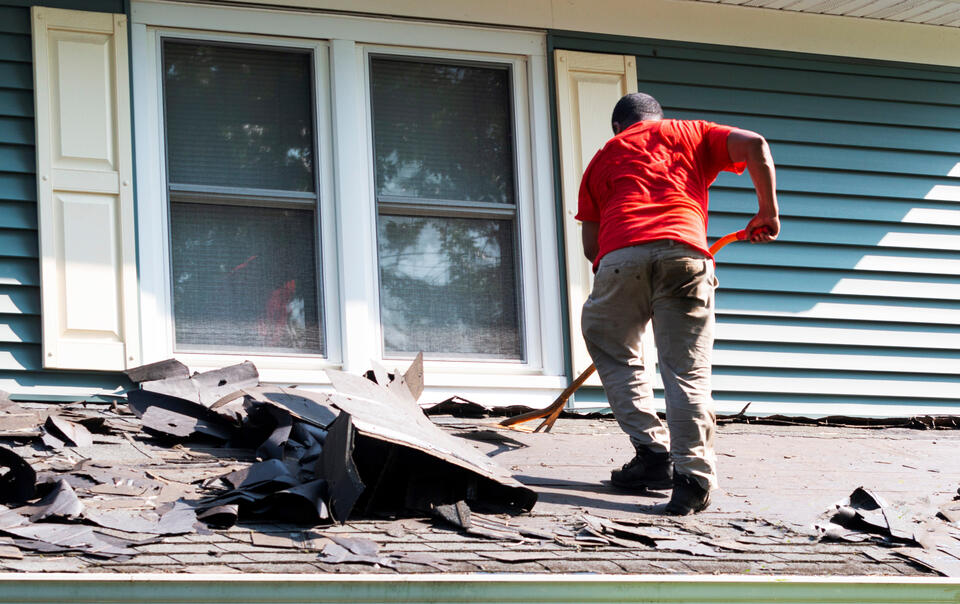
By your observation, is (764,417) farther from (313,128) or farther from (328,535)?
(328,535)

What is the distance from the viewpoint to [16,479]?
327 cm

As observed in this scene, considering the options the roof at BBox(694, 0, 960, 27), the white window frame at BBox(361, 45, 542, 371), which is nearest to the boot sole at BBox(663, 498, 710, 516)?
the white window frame at BBox(361, 45, 542, 371)

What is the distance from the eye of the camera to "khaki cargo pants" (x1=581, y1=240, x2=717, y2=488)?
12.2ft

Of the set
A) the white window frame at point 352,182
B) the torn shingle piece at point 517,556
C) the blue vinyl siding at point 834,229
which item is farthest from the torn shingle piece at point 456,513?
the blue vinyl siding at point 834,229

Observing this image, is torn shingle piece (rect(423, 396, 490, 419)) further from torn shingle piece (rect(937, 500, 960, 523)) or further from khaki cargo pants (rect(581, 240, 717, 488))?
torn shingle piece (rect(937, 500, 960, 523))

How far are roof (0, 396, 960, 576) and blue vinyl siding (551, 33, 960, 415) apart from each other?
1216 millimetres

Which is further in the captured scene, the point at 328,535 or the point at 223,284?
the point at 223,284

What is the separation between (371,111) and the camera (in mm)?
5785

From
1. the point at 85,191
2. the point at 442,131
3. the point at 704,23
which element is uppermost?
the point at 704,23

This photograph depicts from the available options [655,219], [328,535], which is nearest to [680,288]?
[655,219]

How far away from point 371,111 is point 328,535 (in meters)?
3.20

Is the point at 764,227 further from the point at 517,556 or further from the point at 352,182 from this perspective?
the point at 352,182

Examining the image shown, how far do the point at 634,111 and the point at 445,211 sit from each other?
5.94ft

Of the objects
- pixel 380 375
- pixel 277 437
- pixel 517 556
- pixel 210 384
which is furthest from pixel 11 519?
pixel 210 384
